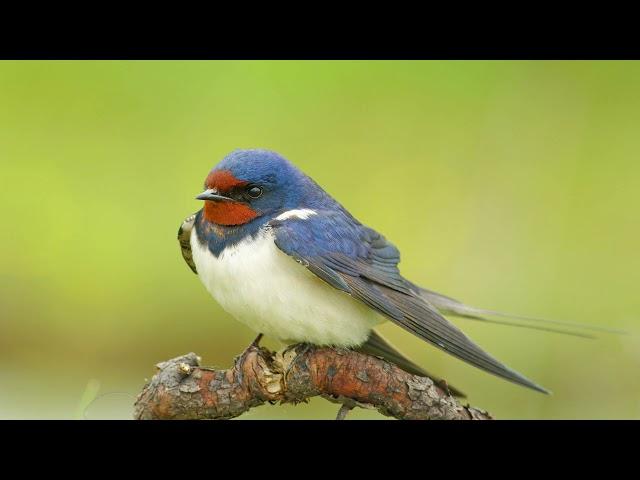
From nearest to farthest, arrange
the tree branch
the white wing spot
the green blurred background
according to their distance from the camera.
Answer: the tree branch
the white wing spot
the green blurred background

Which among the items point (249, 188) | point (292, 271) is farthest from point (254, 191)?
point (292, 271)

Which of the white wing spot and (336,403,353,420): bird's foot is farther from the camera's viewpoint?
the white wing spot

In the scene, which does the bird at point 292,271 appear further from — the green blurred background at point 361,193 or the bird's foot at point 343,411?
the green blurred background at point 361,193

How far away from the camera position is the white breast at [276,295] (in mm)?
2953

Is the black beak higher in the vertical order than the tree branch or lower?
higher

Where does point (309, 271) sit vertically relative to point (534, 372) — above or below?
above

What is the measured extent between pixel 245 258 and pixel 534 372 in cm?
201

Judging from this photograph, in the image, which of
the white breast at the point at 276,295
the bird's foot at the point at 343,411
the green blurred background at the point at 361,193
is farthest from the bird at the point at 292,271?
the green blurred background at the point at 361,193

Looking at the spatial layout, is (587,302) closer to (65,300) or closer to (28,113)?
(65,300)

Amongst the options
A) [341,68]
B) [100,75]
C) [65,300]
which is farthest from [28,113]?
[341,68]

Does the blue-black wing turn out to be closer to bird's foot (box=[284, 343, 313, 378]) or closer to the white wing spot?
the white wing spot

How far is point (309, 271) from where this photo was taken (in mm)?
3041

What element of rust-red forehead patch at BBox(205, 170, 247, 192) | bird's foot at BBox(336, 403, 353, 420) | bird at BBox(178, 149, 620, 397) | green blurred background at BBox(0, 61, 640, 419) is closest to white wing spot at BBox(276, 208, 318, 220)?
bird at BBox(178, 149, 620, 397)

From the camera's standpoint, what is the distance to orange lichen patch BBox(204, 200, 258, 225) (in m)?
3.02
